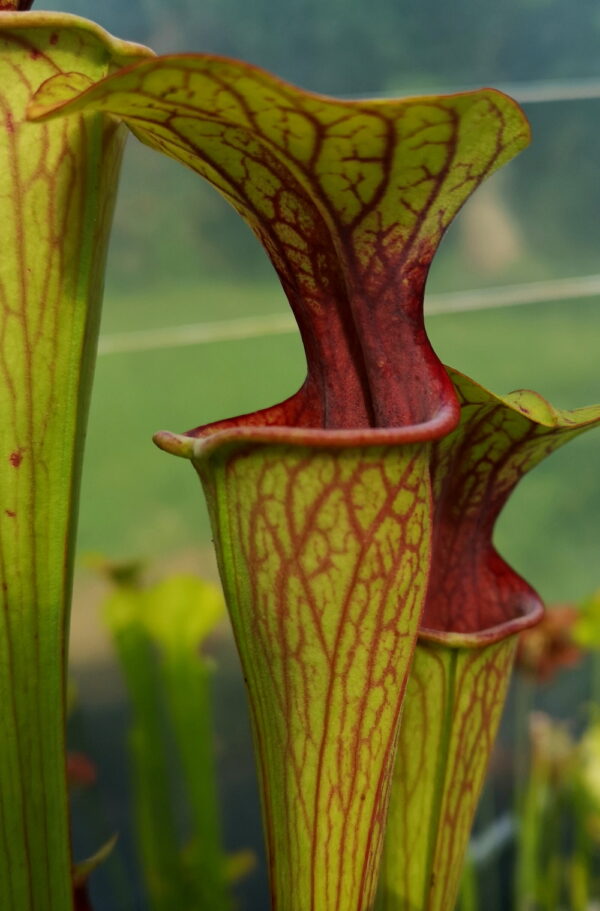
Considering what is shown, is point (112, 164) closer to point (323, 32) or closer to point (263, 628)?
point (263, 628)

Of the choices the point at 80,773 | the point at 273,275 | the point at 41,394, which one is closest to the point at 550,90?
the point at 273,275

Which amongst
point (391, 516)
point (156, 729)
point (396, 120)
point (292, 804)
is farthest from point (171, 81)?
point (156, 729)

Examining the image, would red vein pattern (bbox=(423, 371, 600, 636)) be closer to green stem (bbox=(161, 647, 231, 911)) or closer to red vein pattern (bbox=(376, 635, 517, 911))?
red vein pattern (bbox=(376, 635, 517, 911))

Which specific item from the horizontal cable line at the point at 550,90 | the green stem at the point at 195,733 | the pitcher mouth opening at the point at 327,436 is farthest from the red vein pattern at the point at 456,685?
the horizontal cable line at the point at 550,90

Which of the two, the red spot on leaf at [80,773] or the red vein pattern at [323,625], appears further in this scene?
the red spot on leaf at [80,773]

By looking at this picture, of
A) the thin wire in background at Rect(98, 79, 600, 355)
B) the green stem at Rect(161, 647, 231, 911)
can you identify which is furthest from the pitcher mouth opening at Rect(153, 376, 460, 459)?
the thin wire in background at Rect(98, 79, 600, 355)

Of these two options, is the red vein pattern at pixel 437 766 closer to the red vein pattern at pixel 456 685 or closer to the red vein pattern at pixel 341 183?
the red vein pattern at pixel 456 685
